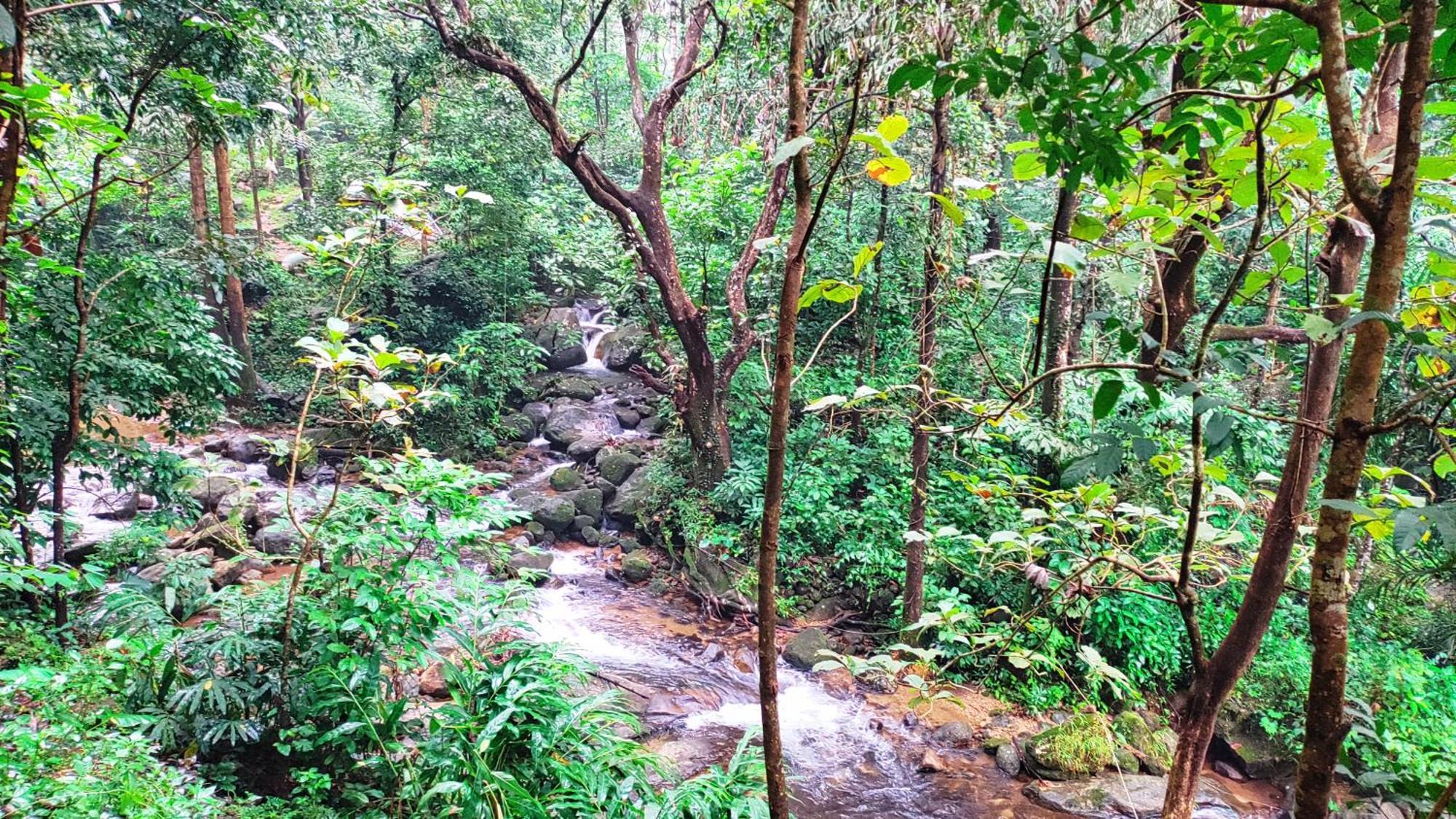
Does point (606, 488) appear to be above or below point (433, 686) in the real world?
above

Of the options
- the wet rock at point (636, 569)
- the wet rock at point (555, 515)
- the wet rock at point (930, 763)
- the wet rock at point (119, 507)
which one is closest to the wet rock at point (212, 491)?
the wet rock at point (119, 507)

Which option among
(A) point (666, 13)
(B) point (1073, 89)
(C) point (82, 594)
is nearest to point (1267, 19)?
(B) point (1073, 89)

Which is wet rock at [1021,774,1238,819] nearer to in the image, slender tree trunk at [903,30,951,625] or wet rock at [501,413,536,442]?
slender tree trunk at [903,30,951,625]

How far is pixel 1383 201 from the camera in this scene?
2.57 feet

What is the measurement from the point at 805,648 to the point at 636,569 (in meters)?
2.27

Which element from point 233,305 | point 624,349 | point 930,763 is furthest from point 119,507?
point 930,763

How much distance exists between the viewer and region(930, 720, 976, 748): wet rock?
5.12 meters

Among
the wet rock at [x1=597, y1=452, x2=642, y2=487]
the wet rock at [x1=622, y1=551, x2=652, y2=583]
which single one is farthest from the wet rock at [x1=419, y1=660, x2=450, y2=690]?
the wet rock at [x1=597, y1=452, x2=642, y2=487]

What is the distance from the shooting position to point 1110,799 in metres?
4.45

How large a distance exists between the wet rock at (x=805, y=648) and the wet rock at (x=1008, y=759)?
161cm

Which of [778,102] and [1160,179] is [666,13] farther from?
[1160,179]

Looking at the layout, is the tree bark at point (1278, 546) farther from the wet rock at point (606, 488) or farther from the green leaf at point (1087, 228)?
the wet rock at point (606, 488)

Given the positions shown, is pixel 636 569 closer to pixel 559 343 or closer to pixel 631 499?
pixel 631 499

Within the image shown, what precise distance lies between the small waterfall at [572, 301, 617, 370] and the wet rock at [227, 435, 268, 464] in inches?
212
